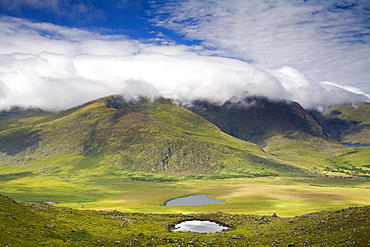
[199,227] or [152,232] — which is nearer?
[152,232]

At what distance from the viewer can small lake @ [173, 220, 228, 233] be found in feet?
307

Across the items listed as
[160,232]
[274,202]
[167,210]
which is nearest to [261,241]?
[160,232]

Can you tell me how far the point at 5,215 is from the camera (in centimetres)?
6209

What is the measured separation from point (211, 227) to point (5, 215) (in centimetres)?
5897

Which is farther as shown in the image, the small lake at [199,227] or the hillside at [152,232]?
the small lake at [199,227]

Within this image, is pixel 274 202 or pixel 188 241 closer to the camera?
pixel 188 241

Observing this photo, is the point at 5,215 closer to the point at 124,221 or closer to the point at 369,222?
the point at 124,221

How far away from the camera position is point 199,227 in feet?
322

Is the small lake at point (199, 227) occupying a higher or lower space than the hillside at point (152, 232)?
lower

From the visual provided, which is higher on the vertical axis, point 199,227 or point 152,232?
point 152,232

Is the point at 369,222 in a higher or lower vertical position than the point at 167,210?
higher

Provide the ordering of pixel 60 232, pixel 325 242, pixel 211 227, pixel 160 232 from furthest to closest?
pixel 211 227
pixel 160 232
pixel 60 232
pixel 325 242

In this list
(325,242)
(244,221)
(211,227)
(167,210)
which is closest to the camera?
(325,242)

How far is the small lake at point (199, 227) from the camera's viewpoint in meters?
93.5
